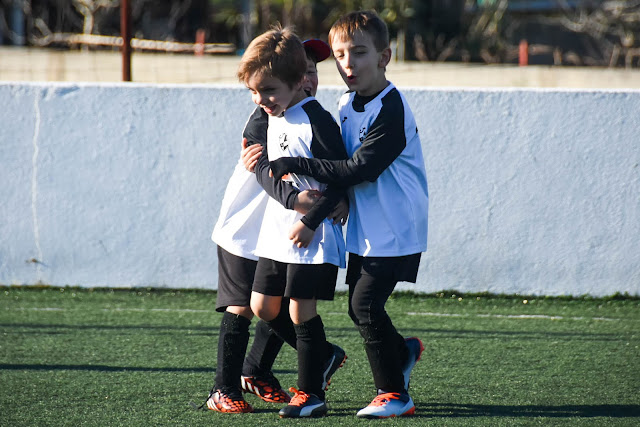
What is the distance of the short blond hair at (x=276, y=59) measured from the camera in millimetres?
2768

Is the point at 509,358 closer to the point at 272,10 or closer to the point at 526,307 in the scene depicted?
the point at 526,307

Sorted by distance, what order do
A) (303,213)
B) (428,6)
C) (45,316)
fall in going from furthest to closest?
(428,6), (45,316), (303,213)

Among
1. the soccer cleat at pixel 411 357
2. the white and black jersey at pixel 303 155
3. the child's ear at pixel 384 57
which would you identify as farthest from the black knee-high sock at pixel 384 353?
the child's ear at pixel 384 57

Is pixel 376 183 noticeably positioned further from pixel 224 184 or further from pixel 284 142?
pixel 224 184

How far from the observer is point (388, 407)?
9.57 ft

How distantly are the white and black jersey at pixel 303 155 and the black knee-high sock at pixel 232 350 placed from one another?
0.99ft

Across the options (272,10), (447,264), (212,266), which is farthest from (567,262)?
(272,10)

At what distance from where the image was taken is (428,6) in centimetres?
1627

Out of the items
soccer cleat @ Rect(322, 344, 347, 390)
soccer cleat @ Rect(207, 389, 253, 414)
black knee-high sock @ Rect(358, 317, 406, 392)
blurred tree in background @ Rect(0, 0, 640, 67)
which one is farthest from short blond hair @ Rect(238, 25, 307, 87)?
blurred tree in background @ Rect(0, 0, 640, 67)

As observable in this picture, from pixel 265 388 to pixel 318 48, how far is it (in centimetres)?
129

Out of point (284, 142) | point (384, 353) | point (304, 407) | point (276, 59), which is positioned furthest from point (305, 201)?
point (304, 407)

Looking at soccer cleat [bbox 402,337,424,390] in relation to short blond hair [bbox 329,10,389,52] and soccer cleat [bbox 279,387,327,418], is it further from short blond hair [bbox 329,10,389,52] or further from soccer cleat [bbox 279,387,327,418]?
short blond hair [bbox 329,10,389,52]

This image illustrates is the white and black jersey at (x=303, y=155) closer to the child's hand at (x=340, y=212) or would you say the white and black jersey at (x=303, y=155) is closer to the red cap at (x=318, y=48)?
the child's hand at (x=340, y=212)

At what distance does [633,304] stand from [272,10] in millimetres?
16090
